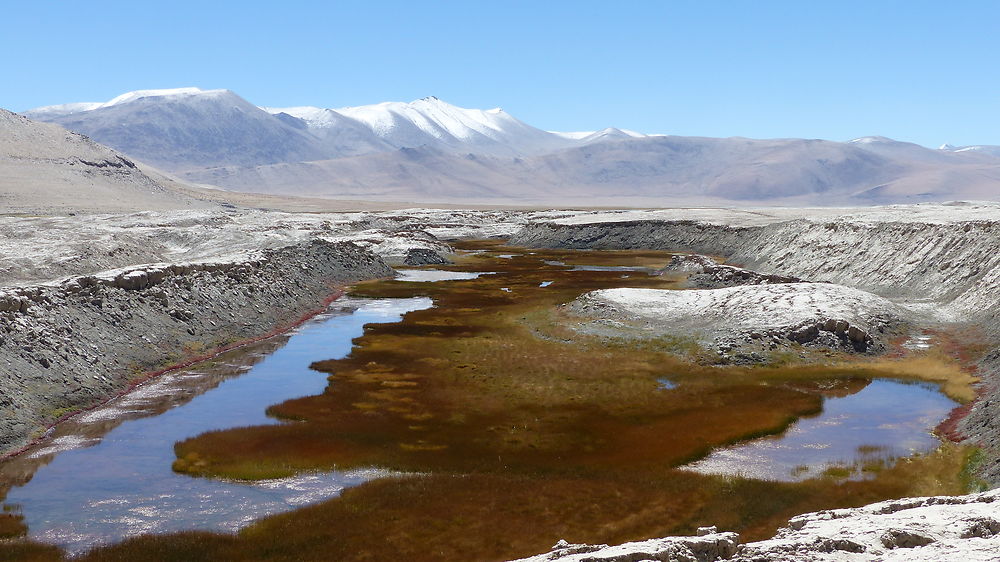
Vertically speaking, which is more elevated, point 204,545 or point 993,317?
point 993,317

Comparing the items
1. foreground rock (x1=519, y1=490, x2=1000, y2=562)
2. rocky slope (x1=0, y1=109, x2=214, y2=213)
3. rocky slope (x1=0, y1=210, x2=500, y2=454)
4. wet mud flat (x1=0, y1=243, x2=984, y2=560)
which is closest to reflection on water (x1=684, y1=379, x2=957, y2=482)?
wet mud flat (x1=0, y1=243, x2=984, y2=560)

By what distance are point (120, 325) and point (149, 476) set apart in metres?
14.8

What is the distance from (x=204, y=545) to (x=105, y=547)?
81.5 inches

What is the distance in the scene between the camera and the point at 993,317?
38.8 m

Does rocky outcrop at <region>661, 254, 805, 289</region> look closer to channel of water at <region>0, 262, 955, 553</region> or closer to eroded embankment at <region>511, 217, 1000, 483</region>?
eroded embankment at <region>511, 217, 1000, 483</region>

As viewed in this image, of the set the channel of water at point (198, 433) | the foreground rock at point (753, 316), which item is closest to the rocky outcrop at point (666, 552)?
the channel of water at point (198, 433)

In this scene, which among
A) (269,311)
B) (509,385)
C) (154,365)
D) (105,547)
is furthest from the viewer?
(269,311)

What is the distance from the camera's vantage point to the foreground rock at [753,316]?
35.8 m

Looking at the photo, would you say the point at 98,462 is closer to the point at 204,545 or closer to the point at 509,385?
the point at 204,545

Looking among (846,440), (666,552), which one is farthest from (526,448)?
(666,552)

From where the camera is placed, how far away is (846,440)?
23.9 metres

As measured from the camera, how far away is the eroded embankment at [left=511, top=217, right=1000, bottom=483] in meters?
30.1

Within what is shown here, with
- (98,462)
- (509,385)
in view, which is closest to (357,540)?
(98,462)

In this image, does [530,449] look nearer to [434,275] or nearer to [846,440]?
[846,440]
